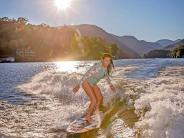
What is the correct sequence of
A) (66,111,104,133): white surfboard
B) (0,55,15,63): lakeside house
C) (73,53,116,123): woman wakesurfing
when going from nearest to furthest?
(66,111,104,133): white surfboard
(73,53,116,123): woman wakesurfing
(0,55,15,63): lakeside house

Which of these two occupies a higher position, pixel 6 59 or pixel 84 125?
pixel 84 125

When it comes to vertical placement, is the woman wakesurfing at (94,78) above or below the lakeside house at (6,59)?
above

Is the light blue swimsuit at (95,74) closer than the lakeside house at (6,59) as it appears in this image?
Yes

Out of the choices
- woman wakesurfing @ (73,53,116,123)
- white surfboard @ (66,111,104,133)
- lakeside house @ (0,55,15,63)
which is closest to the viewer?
white surfboard @ (66,111,104,133)

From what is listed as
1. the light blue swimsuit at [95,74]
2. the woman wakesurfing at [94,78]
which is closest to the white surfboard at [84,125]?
the woman wakesurfing at [94,78]

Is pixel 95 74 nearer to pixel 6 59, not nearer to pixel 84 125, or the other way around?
pixel 84 125

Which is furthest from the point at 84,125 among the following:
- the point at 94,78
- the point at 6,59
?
the point at 6,59

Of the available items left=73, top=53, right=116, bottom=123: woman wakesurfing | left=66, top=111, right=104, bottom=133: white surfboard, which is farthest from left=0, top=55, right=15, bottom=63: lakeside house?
left=73, top=53, right=116, bottom=123: woman wakesurfing

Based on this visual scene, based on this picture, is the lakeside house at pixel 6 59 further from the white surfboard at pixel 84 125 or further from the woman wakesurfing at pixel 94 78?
the woman wakesurfing at pixel 94 78

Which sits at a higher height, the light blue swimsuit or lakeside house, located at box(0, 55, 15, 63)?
the light blue swimsuit

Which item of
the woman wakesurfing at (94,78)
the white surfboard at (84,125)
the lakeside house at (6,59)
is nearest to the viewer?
the white surfboard at (84,125)

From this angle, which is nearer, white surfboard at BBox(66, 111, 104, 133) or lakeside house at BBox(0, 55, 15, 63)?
white surfboard at BBox(66, 111, 104, 133)

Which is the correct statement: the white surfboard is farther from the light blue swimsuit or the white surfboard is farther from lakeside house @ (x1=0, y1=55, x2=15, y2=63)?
lakeside house @ (x1=0, y1=55, x2=15, y2=63)

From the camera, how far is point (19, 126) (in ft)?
39.4
